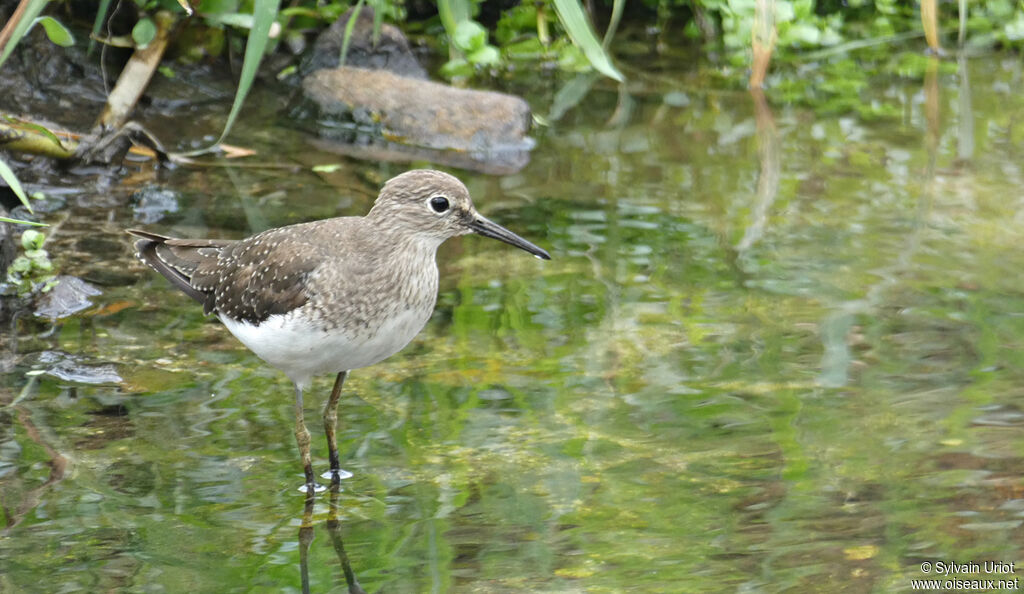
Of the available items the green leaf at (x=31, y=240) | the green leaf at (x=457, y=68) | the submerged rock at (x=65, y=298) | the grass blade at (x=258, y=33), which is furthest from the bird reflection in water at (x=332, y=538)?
the green leaf at (x=457, y=68)

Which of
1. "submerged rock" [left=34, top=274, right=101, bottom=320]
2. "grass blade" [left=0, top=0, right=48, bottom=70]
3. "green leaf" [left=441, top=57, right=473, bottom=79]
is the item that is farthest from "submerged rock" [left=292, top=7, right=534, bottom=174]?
"grass blade" [left=0, top=0, right=48, bottom=70]

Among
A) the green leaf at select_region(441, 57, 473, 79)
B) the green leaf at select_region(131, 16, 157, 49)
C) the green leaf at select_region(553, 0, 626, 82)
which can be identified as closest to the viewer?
the green leaf at select_region(553, 0, 626, 82)

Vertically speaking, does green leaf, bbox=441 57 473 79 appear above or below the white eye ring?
above

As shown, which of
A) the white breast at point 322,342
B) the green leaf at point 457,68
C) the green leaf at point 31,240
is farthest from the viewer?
the green leaf at point 457,68

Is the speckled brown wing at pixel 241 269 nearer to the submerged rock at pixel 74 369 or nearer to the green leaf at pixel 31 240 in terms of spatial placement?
the submerged rock at pixel 74 369

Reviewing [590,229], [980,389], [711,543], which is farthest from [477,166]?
[711,543]

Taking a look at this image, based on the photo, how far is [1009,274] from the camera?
6.58 metres

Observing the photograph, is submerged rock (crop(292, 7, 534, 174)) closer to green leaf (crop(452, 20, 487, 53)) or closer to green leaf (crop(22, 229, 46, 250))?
green leaf (crop(452, 20, 487, 53))

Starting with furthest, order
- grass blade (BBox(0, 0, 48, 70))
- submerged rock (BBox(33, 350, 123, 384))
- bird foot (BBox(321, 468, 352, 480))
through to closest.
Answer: grass blade (BBox(0, 0, 48, 70)) → submerged rock (BBox(33, 350, 123, 384)) → bird foot (BBox(321, 468, 352, 480))

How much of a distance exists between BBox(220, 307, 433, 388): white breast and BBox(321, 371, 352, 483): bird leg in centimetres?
21

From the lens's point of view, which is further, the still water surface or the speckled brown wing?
the speckled brown wing

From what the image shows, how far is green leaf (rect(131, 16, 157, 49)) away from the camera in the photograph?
8133 millimetres

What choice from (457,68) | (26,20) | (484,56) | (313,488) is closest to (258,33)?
(26,20)

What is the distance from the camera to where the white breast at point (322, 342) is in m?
4.70
